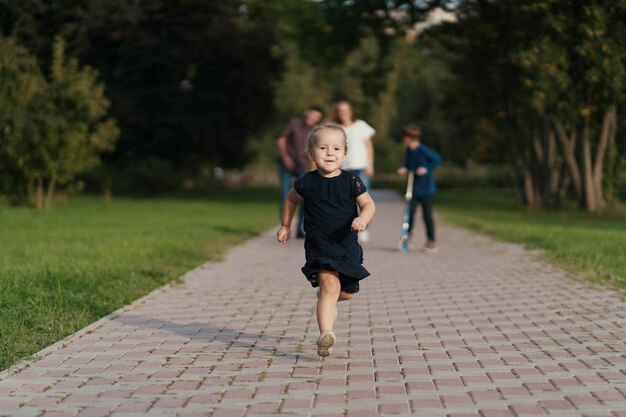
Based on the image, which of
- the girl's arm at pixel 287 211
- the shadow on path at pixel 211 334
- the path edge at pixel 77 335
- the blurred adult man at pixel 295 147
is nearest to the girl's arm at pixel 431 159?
the blurred adult man at pixel 295 147

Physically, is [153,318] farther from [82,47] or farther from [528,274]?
[82,47]

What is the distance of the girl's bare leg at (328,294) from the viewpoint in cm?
667

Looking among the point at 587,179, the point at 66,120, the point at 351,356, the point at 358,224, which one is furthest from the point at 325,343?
the point at 587,179

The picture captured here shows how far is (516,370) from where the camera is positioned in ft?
20.4

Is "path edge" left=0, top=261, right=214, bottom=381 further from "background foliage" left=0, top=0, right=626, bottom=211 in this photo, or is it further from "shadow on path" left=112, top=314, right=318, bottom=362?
"background foliage" left=0, top=0, right=626, bottom=211

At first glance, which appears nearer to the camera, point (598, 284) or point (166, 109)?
point (598, 284)

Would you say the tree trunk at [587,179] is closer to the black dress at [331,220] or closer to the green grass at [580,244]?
the green grass at [580,244]

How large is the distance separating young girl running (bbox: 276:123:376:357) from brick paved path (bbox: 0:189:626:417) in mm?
507

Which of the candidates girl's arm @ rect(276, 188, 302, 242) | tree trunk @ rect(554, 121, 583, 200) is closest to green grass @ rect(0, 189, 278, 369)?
girl's arm @ rect(276, 188, 302, 242)

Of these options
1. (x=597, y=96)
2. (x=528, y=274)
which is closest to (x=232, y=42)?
(x=597, y=96)

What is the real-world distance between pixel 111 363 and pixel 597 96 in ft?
76.3

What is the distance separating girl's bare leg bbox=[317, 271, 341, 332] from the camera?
667 cm

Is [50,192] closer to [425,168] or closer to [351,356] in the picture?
[425,168]

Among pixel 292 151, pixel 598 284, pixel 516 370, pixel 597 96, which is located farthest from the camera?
pixel 597 96
